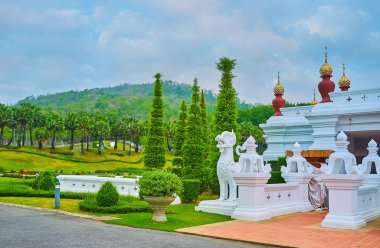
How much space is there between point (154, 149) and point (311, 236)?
21232 millimetres

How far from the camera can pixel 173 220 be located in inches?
532

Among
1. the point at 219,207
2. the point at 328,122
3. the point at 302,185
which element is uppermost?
the point at 328,122

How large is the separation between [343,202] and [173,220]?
18.0 feet

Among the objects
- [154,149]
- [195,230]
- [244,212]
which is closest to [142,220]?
[195,230]

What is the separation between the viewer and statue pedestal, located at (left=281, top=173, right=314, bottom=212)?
56.1 feet

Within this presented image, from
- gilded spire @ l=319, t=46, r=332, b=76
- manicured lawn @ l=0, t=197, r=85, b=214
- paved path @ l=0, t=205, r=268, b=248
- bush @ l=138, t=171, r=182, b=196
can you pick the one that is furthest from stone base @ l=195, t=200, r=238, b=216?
gilded spire @ l=319, t=46, r=332, b=76

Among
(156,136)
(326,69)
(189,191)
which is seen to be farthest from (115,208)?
(156,136)

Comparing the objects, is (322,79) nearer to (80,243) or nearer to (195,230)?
(195,230)

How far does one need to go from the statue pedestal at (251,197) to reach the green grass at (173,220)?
668 millimetres

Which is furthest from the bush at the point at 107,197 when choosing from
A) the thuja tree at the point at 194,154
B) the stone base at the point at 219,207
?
the thuja tree at the point at 194,154

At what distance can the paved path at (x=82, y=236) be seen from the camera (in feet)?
30.6

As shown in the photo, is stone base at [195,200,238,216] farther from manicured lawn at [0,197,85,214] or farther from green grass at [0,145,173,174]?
green grass at [0,145,173,174]

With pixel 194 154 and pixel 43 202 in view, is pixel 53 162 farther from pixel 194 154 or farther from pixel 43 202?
pixel 43 202

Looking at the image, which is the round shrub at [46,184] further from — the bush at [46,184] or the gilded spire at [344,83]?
the gilded spire at [344,83]
